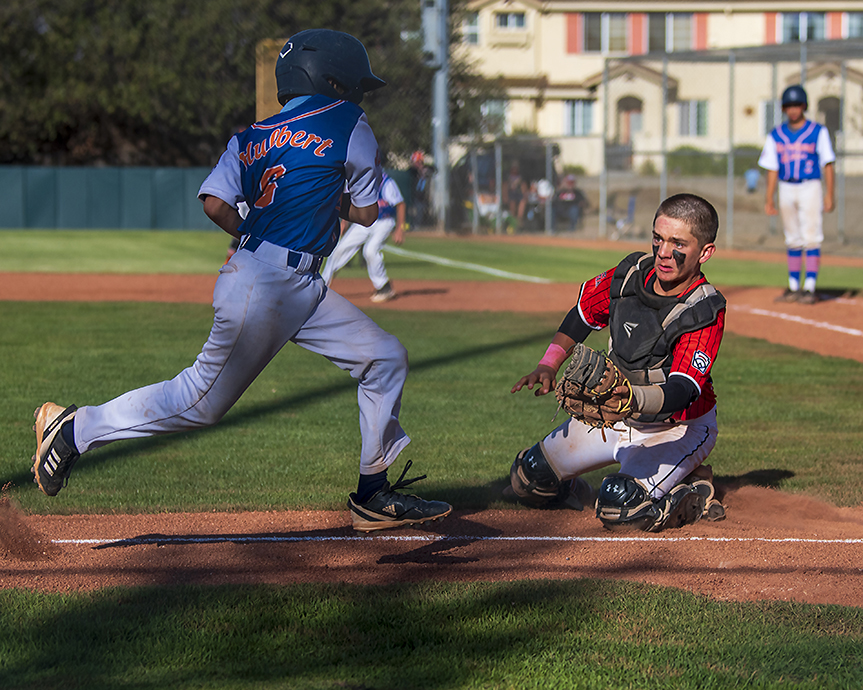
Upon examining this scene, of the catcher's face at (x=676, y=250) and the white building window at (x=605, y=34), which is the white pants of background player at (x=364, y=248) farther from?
the white building window at (x=605, y=34)

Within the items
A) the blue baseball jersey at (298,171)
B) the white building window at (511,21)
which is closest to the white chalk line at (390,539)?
the blue baseball jersey at (298,171)

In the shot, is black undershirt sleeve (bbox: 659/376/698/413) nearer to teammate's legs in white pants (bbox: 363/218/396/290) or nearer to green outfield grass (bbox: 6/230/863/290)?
teammate's legs in white pants (bbox: 363/218/396/290)

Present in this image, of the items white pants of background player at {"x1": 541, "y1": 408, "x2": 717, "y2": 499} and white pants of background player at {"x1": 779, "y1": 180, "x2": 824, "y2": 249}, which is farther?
white pants of background player at {"x1": 779, "y1": 180, "x2": 824, "y2": 249}

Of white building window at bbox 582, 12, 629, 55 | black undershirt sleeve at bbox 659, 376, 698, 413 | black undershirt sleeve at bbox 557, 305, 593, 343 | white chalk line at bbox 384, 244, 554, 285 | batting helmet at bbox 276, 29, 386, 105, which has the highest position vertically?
white building window at bbox 582, 12, 629, 55

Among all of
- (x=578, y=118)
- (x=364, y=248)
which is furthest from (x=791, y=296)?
(x=578, y=118)

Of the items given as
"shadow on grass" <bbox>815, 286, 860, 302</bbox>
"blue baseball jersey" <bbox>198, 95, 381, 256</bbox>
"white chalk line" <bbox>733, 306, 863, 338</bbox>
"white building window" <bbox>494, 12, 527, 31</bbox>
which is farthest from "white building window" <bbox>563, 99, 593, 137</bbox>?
"blue baseball jersey" <bbox>198, 95, 381, 256</bbox>

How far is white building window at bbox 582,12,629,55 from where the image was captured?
169 ft

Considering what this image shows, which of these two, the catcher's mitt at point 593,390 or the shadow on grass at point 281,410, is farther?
the shadow on grass at point 281,410

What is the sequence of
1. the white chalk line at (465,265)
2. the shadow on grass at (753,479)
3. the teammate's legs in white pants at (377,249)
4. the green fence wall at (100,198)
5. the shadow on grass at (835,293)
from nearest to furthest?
1. the shadow on grass at (753,479)
2. the teammate's legs in white pants at (377,249)
3. the shadow on grass at (835,293)
4. the white chalk line at (465,265)
5. the green fence wall at (100,198)

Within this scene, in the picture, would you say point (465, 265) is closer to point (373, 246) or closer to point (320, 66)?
point (373, 246)

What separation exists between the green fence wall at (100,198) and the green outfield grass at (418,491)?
21.4 metres

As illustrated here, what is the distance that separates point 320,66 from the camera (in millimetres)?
4137

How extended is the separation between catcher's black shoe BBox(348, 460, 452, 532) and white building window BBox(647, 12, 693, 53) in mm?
49551

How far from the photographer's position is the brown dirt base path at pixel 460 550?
390 cm
